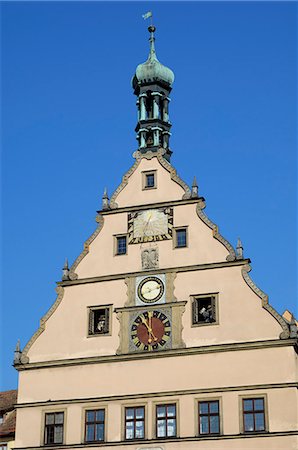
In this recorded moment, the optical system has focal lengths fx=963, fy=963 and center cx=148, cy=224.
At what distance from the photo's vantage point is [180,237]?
3350 centimetres

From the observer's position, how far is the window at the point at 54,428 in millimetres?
32375

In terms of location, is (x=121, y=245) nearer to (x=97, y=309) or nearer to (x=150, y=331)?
(x=97, y=309)

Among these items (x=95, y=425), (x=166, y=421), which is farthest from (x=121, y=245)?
(x=166, y=421)

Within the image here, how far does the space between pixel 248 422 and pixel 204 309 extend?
4174 mm

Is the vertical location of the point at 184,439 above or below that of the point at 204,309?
below

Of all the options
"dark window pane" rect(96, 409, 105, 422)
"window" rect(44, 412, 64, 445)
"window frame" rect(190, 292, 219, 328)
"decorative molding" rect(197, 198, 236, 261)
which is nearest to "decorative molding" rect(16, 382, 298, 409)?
"dark window pane" rect(96, 409, 105, 422)

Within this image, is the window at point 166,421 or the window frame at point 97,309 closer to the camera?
the window at point 166,421

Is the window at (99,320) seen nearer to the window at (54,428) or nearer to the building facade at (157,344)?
the building facade at (157,344)

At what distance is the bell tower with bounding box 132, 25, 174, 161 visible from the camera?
3734 cm

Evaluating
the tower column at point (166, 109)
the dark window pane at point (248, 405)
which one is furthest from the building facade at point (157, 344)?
the tower column at point (166, 109)

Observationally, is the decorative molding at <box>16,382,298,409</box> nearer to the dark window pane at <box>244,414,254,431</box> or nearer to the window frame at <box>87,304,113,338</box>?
the dark window pane at <box>244,414,254,431</box>

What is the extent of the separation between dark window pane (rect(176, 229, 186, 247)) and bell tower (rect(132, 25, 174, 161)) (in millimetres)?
4455

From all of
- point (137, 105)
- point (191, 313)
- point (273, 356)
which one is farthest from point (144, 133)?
point (273, 356)

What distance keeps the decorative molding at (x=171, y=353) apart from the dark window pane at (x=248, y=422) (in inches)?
84.0
